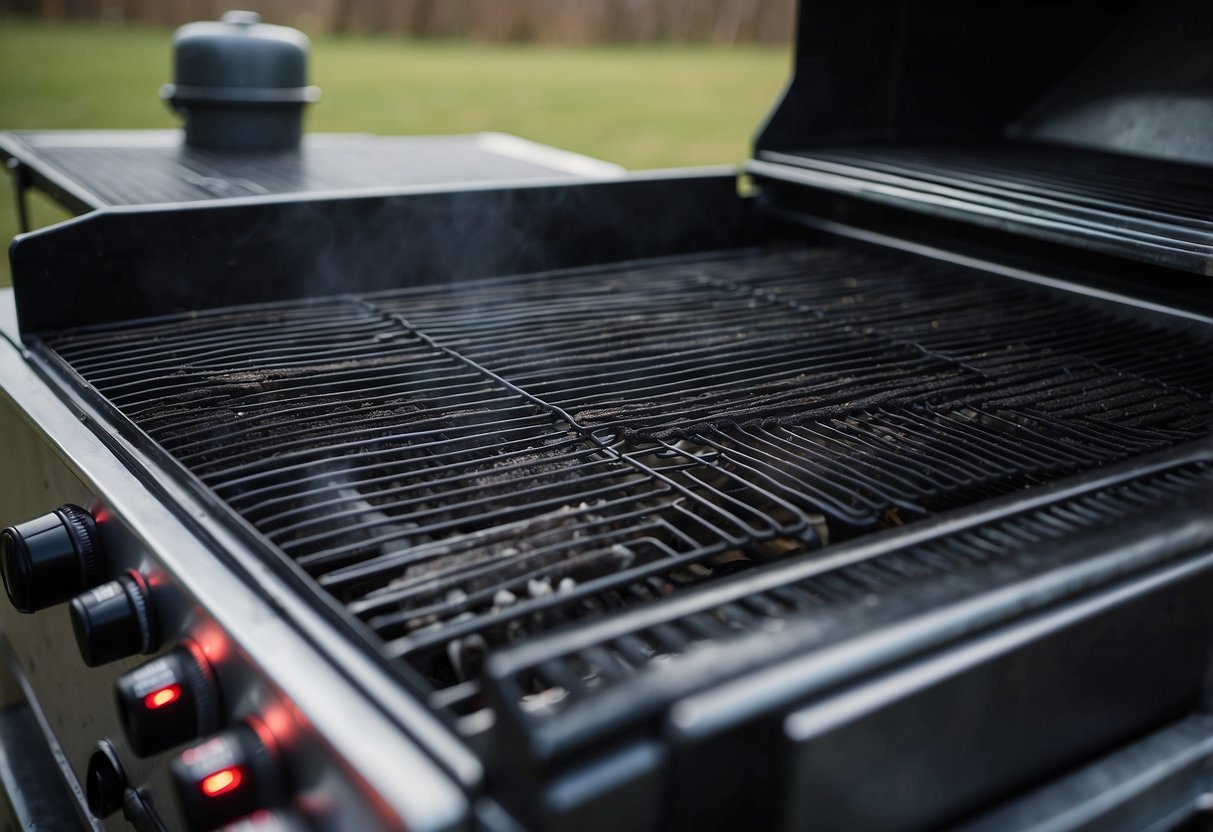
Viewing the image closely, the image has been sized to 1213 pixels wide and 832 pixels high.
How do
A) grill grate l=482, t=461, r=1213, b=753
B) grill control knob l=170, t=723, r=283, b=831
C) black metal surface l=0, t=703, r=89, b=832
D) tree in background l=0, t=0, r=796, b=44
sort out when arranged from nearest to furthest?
grill grate l=482, t=461, r=1213, b=753, grill control knob l=170, t=723, r=283, b=831, black metal surface l=0, t=703, r=89, b=832, tree in background l=0, t=0, r=796, b=44

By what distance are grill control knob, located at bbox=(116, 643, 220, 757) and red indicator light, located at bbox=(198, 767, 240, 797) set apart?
11cm

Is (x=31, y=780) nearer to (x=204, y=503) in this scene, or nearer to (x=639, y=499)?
(x=204, y=503)

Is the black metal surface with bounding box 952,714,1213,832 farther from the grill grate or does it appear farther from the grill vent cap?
the grill vent cap

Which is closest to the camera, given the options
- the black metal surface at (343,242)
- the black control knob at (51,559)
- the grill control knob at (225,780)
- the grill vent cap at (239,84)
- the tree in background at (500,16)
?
the grill control knob at (225,780)

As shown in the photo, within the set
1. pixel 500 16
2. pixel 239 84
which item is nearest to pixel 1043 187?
pixel 239 84

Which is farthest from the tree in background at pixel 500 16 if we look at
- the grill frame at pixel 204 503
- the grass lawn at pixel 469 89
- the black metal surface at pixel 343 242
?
the grill frame at pixel 204 503

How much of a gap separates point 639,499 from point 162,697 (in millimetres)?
468

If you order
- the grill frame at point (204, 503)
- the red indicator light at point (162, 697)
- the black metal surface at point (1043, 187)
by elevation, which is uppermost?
the black metal surface at point (1043, 187)

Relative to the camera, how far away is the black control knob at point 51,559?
1082 mm

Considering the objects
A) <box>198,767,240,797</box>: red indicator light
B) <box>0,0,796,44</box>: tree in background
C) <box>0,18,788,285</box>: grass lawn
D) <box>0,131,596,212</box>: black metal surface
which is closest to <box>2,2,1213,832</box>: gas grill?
<box>198,767,240,797</box>: red indicator light

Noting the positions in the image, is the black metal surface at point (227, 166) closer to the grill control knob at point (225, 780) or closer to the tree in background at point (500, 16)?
the grill control knob at point (225, 780)

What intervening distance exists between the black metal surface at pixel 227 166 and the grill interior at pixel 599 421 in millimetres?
365

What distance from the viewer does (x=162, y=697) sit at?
888mm

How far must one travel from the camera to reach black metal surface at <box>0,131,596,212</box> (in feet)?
6.31
